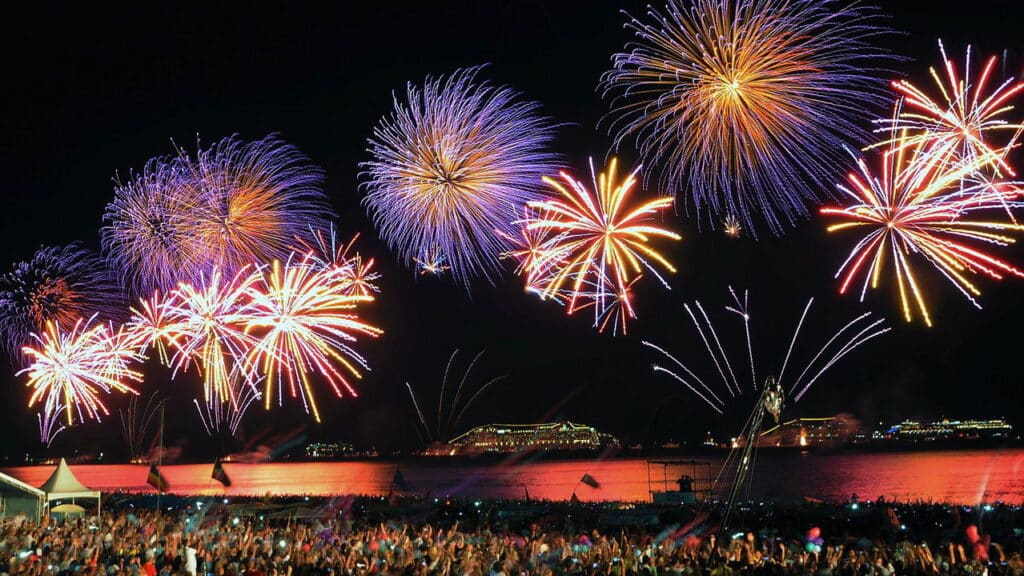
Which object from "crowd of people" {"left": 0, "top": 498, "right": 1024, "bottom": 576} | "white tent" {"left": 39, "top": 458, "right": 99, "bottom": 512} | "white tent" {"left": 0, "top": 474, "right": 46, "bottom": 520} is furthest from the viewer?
"white tent" {"left": 39, "top": 458, "right": 99, "bottom": 512}

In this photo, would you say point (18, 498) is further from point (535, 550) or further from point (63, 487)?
point (535, 550)

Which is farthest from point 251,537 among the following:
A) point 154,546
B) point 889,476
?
point 889,476

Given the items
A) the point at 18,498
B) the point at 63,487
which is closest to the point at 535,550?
the point at 63,487

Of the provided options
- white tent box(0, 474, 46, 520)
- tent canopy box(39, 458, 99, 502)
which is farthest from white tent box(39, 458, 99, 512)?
white tent box(0, 474, 46, 520)

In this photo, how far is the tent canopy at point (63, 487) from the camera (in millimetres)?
25531

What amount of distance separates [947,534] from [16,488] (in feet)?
78.9

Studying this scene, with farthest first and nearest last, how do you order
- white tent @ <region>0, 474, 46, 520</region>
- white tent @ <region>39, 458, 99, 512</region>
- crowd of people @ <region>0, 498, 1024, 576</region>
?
white tent @ <region>39, 458, 99, 512</region> → white tent @ <region>0, 474, 46, 520</region> → crowd of people @ <region>0, 498, 1024, 576</region>

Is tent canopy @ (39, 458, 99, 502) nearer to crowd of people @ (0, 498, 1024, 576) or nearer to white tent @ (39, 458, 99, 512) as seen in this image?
white tent @ (39, 458, 99, 512)

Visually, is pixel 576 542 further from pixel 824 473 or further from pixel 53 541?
pixel 824 473

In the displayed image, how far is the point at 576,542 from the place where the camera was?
671 inches

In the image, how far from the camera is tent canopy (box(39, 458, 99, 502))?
25.5 metres

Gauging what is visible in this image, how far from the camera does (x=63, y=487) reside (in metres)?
25.9

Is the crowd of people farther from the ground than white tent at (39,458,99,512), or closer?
closer

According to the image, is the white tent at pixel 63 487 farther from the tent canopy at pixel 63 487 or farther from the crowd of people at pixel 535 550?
the crowd of people at pixel 535 550
